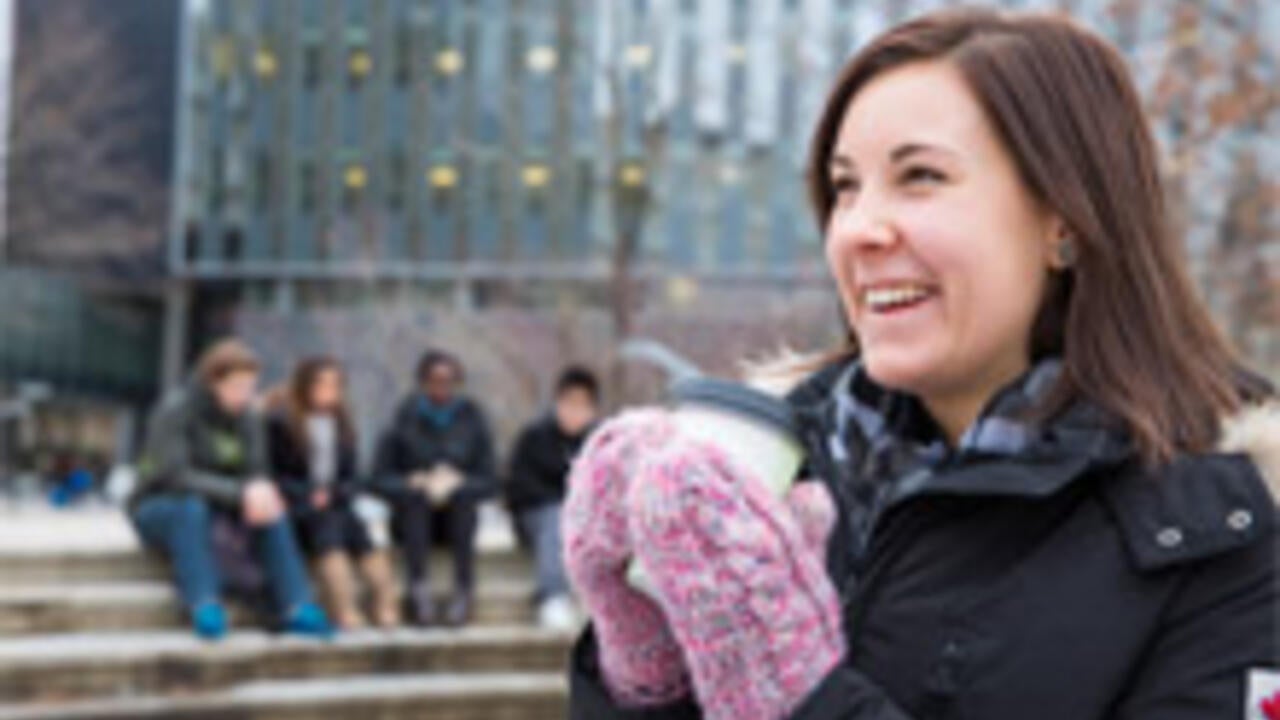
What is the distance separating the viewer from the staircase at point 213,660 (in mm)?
5773

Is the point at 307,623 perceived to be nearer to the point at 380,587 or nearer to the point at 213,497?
the point at 380,587

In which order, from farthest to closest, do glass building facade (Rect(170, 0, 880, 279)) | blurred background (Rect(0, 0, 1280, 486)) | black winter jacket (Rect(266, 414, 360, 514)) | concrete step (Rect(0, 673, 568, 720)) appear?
glass building facade (Rect(170, 0, 880, 279)) → blurred background (Rect(0, 0, 1280, 486)) → black winter jacket (Rect(266, 414, 360, 514)) → concrete step (Rect(0, 673, 568, 720))

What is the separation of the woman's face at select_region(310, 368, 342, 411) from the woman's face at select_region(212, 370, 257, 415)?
0.43m

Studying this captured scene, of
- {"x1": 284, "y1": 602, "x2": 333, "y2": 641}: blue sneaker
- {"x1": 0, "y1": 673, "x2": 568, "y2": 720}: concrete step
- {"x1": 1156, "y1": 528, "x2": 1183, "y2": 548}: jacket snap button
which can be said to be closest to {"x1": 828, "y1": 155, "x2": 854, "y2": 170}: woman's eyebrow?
{"x1": 1156, "y1": 528, "x2": 1183, "y2": 548}: jacket snap button

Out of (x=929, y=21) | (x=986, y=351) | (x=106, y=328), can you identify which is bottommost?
(x=106, y=328)

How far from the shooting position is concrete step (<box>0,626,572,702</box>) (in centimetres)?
575

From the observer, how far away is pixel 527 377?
1547 centimetres

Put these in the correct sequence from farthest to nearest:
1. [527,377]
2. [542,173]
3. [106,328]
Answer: [106,328] → [542,173] → [527,377]

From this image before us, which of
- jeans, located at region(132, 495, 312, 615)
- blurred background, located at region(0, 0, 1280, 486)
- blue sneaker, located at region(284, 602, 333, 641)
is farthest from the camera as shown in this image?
blurred background, located at region(0, 0, 1280, 486)

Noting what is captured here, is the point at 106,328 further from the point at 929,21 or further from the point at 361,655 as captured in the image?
the point at 929,21

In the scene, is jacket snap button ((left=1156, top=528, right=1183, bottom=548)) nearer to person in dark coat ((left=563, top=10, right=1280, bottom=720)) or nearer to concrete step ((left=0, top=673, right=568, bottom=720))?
person in dark coat ((left=563, top=10, right=1280, bottom=720))

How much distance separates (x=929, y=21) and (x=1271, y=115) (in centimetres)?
718

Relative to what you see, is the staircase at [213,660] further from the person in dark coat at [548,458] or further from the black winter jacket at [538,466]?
the black winter jacket at [538,466]

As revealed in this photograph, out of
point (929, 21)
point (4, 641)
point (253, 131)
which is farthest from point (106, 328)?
point (929, 21)
